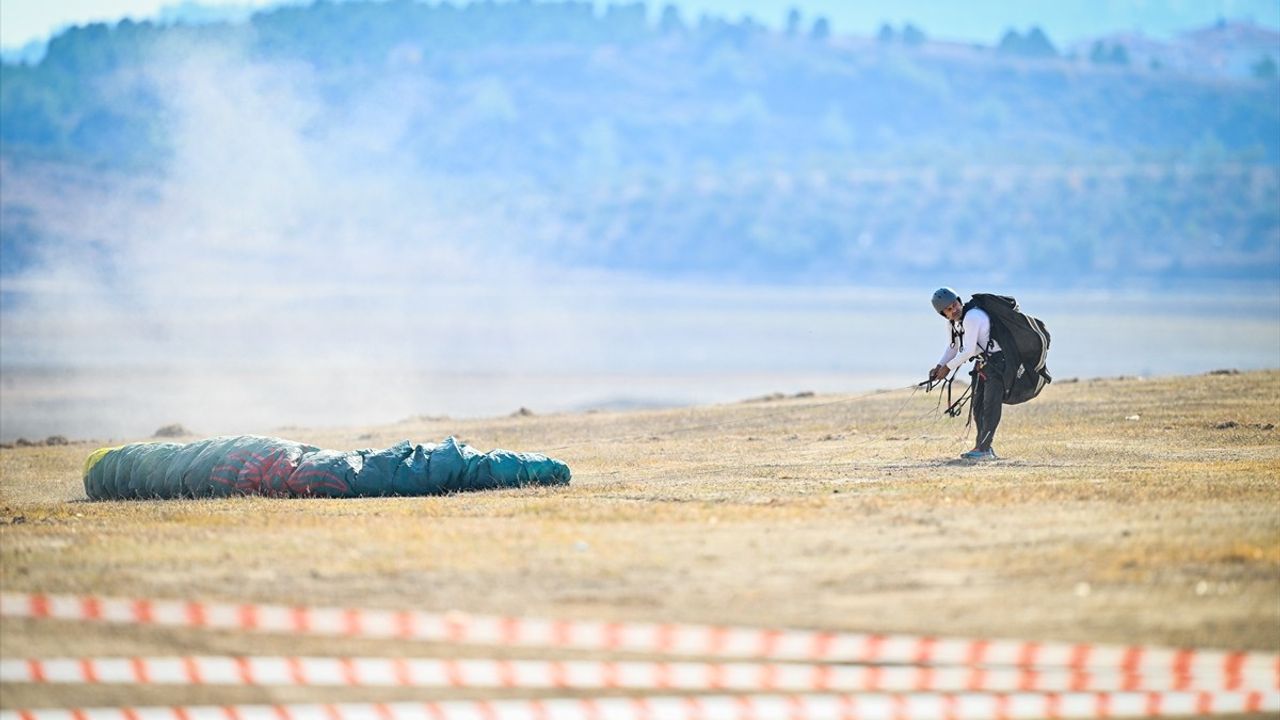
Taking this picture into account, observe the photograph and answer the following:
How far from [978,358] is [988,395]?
38 cm

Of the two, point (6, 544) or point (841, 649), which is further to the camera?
point (6, 544)

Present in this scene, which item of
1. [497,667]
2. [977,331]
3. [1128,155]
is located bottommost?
[497,667]

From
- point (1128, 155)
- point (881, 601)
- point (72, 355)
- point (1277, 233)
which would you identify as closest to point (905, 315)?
point (1277, 233)

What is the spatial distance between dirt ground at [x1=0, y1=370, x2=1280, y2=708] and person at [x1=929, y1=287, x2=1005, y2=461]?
41 cm

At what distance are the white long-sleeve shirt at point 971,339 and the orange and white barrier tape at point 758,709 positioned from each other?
295 inches

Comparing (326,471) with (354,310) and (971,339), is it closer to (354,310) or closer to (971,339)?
(971,339)

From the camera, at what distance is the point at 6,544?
10352 millimetres

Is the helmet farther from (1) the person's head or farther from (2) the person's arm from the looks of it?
(2) the person's arm

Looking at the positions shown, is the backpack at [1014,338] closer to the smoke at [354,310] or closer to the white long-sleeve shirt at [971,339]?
the white long-sleeve shirt at [971,339]

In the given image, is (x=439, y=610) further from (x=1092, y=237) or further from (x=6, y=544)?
(x=1092, y=237)

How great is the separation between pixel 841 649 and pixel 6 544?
5577mm

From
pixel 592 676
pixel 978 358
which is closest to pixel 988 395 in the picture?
pixel 978 358

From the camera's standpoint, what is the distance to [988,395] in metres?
14.8

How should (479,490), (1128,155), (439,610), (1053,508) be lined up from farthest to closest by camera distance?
(1128,155) → (479,490) → (1053,508) → (439,610)
